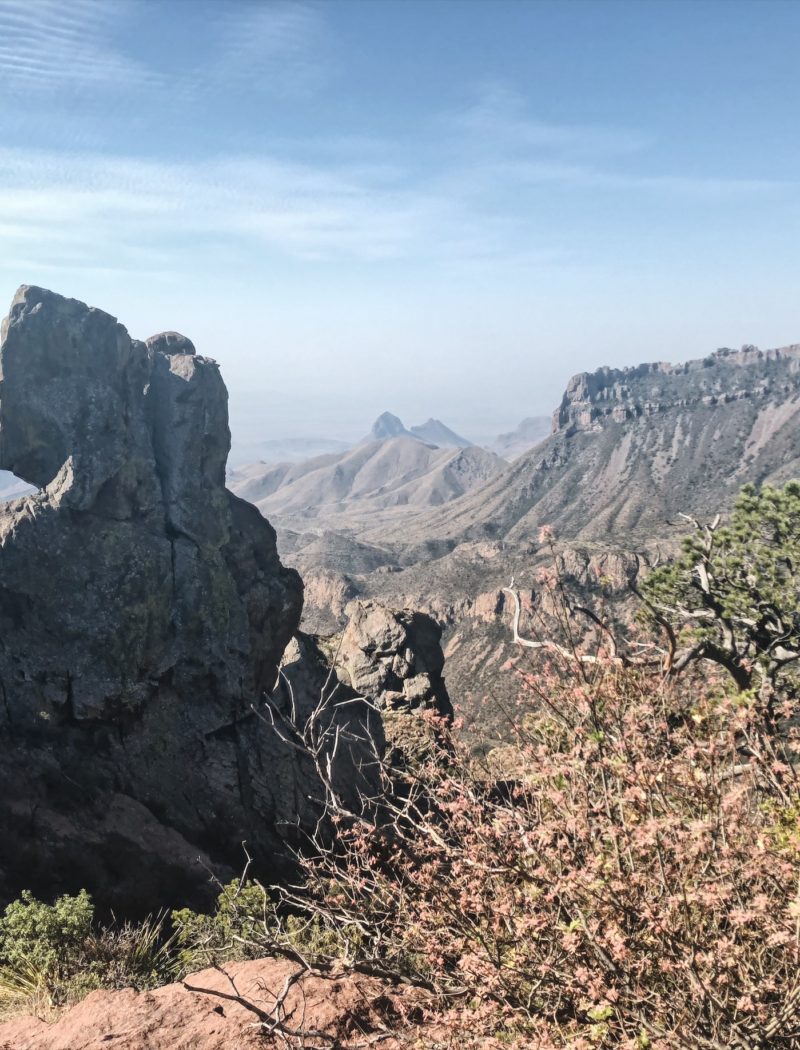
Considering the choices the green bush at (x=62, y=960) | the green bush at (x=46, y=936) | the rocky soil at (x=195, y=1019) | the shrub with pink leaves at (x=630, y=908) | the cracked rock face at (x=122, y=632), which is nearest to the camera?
the shrub with pink leaves at (x=630, y=908)

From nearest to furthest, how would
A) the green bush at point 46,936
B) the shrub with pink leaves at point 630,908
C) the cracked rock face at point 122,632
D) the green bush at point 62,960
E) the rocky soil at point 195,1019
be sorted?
the shrub with pink leaves at point 630,908
the rocky soil at point 195,1019
the green bush at point 62,960
the green bush at point 46,936
the cracked rock face at point 122,632

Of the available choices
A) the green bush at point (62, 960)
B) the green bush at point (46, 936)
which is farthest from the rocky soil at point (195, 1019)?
the green bush at point (46, 936)

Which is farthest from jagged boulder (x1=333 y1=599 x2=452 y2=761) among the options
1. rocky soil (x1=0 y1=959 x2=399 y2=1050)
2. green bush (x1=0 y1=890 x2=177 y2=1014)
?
rocky soil (x1=0 y1=959 x2=399 y2=1050)

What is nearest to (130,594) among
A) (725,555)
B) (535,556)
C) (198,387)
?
(198,387)

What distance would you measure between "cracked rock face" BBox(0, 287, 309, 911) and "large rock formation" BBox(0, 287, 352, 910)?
0.05 m

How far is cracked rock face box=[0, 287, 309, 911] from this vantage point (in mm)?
21109

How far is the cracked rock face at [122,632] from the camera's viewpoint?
831 inches

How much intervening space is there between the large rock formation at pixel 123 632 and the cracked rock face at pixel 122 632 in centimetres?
5

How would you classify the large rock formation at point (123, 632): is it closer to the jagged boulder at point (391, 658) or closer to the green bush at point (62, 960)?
the jagged boulder at point (391, 658)

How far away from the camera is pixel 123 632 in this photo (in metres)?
24.5

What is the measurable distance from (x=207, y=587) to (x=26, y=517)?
6.56m

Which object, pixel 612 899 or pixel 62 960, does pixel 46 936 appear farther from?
pixel 612 899

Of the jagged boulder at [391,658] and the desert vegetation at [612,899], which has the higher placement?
the desert vegetation at [612,899]

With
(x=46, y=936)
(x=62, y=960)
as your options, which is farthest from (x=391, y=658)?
(x=62, y=960)
